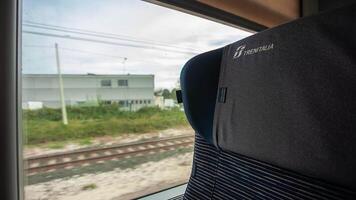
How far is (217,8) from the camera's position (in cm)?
146

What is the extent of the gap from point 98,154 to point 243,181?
83 cm

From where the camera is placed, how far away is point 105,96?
1.22 meters

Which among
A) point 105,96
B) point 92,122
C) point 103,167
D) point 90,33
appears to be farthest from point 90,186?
point 90,33

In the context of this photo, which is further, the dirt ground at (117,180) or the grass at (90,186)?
the grass at (90,186)

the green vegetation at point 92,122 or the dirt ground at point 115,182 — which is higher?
the green vegetation at point 92,122

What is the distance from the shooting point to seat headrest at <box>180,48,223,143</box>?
30.6 inches

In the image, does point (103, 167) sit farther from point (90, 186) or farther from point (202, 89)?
point (202, 89)

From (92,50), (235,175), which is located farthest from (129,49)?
(235,175)

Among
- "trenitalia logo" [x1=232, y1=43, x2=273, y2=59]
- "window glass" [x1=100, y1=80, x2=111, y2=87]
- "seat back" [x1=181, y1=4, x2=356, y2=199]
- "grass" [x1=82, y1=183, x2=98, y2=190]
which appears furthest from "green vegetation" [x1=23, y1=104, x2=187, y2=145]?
"trenitalia logo" [x1=232, y1=43, x2=273, y2=59]

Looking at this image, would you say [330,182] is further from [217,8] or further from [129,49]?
[217,8]

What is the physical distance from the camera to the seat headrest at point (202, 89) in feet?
2.55

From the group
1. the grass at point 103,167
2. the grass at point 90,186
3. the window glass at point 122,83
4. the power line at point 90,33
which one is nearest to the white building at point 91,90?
the window glass at point 122,83

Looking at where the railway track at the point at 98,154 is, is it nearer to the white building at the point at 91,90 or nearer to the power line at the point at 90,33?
the white building at the point at 91,90

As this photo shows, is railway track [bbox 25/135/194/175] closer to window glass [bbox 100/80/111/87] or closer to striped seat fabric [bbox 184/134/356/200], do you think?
window glass [bbox 100/80/111/87]
